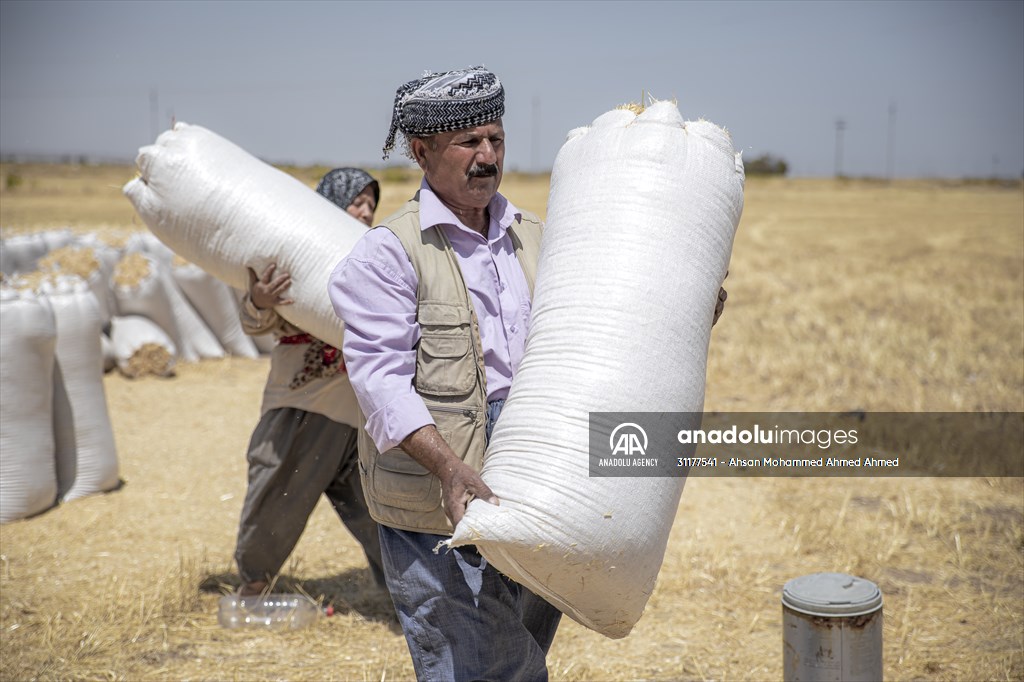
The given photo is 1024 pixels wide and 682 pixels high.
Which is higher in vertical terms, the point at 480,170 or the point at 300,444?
the point at 480,170

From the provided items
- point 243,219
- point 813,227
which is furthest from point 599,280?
point 813,227

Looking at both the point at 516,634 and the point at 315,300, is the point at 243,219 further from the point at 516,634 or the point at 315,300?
the point at 516,634

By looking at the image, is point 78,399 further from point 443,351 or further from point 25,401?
point 443,351

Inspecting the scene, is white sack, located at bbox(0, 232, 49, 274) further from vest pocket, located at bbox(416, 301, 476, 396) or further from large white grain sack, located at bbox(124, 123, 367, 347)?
vest pocket, located at bbox(416, 301, 476, 396)

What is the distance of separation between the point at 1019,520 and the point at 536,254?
3433mm

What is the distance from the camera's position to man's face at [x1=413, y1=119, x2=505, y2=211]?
2.37 m

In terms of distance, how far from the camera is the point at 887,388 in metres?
7.26

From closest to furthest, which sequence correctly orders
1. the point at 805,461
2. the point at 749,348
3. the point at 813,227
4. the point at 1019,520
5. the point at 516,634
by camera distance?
the point at 516,634 → the point at 1019,520 → the point at 805,461 → the point at 749,348 → the point at 813,227

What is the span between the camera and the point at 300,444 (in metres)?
3.77

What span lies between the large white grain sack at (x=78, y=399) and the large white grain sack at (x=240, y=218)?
2.04 m

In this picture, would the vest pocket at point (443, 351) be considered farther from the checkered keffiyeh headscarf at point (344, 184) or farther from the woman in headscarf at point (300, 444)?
the checkered keffiyeh headscarf at point (344, 184)

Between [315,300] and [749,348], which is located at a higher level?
[315,300]

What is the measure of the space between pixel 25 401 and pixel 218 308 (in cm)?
396

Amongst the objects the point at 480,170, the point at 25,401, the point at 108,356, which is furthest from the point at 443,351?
the point at 108,356
